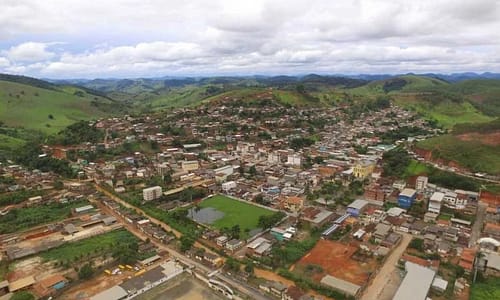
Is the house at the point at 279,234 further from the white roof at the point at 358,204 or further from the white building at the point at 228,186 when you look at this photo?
the white building at the point at 228,186

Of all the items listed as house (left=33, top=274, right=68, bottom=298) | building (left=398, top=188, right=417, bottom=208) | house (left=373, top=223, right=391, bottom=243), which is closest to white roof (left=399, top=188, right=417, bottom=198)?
building (left=398, top=188, right=417, bottom=208)

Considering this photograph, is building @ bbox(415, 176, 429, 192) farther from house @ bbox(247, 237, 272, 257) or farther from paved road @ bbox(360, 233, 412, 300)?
house @ bbox(247, 237, 272, 257)

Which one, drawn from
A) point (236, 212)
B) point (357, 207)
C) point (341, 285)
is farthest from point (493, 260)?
point (236, 212)

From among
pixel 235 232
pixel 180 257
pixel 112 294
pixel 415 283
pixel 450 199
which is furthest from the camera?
pixel 450 199

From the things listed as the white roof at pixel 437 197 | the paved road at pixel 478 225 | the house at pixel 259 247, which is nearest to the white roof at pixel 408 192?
the white roof at pixel 437 197

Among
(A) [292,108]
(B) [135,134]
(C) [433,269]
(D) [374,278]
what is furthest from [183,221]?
(A) [292,108]

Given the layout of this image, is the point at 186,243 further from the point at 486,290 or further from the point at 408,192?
the point at 408,192
